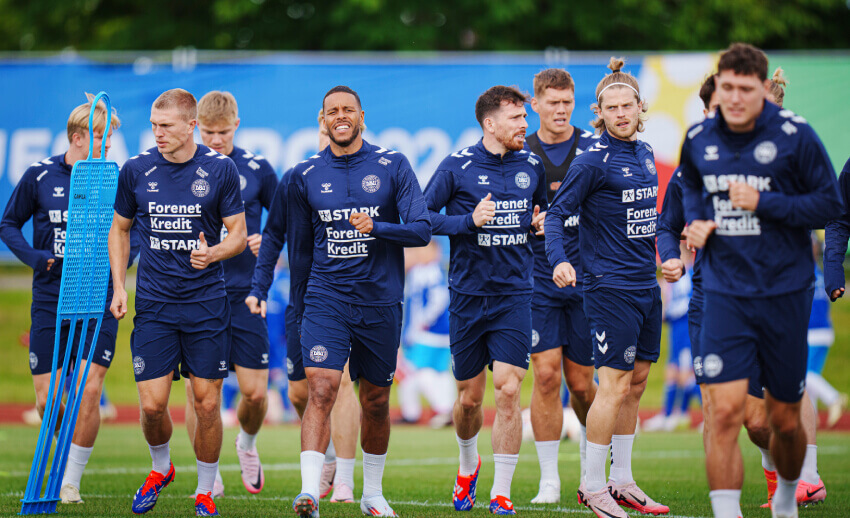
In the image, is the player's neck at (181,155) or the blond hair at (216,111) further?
the blond hair at (216,111)

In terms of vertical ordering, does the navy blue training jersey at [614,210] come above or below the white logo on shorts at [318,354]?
above

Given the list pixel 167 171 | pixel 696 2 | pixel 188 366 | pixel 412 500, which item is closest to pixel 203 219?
pixel 167 171

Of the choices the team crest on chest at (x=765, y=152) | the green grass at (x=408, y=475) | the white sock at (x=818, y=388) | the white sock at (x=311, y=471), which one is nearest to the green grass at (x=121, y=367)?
the green grass at (x=408, y=475)

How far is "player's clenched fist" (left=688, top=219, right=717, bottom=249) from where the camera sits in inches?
226

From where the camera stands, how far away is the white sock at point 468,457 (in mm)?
7668

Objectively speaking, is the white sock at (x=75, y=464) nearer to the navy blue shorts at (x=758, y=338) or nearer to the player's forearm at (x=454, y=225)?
the player's forearm at (x=454, y=225)

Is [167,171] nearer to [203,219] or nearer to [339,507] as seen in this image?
[203,219]

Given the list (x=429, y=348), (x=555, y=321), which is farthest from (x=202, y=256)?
(x=429, y=348)

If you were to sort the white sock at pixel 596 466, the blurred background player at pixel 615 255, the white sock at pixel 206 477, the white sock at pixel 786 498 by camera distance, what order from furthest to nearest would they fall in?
the white sock at pixel 206 477 → the blurred background player at pixel 615 255 → the white sock at pixel 596 466 → the white sock at pixel 786 498

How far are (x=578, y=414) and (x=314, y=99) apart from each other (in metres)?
8.83

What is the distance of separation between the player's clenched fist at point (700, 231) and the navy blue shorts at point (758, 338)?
0.31m

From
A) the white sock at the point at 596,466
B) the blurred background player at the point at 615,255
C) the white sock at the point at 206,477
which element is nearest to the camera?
the white sock at the point at 596,466

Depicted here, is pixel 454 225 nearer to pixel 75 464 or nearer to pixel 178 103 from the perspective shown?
pixel 178 103

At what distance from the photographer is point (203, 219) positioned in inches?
286
